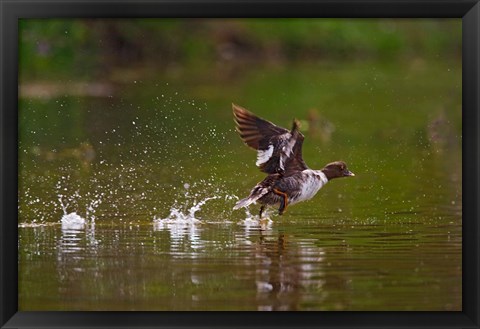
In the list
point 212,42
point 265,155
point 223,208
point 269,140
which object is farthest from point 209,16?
point 212,42

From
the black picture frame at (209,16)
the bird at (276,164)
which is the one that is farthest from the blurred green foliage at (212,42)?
the black picture frame at (209,16)

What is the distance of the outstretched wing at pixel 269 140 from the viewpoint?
24.8 feet

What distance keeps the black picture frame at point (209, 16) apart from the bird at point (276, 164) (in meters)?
1.44

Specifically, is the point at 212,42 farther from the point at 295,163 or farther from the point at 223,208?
the point at 295,163

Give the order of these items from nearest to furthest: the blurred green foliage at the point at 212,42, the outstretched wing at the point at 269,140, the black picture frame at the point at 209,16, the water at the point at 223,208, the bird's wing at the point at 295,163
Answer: the black picture frame at the point at 209,16
the water at the point at 223,208
the outstretched wing at the point at 269,140
the bird's wing at the point at 295,163
the blurred green foliage at the point at 212,42

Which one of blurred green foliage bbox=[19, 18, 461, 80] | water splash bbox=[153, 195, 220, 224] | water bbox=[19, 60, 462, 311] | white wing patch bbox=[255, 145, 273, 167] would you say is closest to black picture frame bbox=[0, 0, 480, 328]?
water bbox=[19, 60, 462, 311]

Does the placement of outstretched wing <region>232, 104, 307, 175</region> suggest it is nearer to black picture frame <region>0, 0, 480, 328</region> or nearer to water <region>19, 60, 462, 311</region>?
water <region>19, 60, 462, 311</region>

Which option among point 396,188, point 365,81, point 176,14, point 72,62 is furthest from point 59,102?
point 176,14

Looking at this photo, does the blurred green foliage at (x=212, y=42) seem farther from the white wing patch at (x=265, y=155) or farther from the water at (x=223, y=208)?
the white wing patch at (x=265, y=155)

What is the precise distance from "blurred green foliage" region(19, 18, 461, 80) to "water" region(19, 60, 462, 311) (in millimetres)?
2319

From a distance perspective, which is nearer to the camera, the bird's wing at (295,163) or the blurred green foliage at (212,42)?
the bird's wing at (295,163)

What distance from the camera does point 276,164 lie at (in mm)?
7707

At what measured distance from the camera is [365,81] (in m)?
15.4

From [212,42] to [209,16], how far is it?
12.3m
